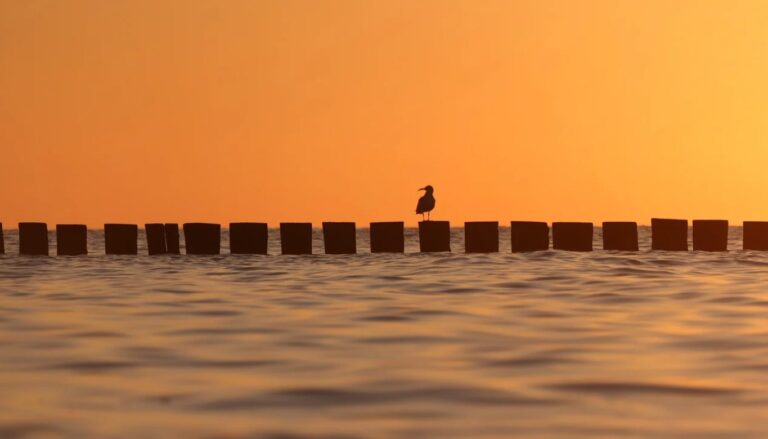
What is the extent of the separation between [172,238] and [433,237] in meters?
5.48

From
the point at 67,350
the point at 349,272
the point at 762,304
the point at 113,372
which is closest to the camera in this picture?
the point at 113,372

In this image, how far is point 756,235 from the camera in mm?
25297

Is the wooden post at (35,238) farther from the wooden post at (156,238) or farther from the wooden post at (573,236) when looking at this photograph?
the wooden post at (573,236)

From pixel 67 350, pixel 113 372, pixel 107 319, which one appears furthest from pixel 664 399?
pixel 107 319

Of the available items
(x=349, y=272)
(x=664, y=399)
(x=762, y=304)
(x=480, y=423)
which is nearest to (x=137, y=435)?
(x=480, y=423)

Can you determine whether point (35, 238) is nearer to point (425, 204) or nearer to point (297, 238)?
point (297, 238)

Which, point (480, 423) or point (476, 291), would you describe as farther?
point (476, 291)

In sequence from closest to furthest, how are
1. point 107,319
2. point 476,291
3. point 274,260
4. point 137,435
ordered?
point 137,435
point 107,319
point 476,291
point 274,260

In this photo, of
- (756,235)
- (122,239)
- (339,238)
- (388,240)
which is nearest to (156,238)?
(122,239)

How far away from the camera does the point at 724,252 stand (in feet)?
79.9

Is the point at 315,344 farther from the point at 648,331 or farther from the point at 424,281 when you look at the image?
the point at 424,281

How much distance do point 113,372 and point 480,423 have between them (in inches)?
100

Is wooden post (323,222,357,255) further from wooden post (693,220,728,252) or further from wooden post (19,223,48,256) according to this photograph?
wooden post (693,220,728,252)

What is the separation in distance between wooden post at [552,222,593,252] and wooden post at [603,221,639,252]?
49 centimetres
